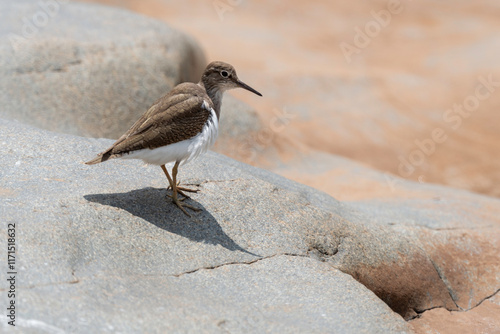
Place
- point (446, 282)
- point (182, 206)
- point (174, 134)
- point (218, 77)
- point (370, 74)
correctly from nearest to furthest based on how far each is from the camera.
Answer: point (174, 134) < point (182, 206) < point (218, 77) < point (446, 282) < point (370, 74)

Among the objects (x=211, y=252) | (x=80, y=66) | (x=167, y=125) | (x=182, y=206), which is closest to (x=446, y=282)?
(x=211, y=252)

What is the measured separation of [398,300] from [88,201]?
147 inches

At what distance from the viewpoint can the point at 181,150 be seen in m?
5.97

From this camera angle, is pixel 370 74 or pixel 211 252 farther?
pixel 370 74

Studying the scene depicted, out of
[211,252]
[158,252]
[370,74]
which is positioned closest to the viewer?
[158,252]

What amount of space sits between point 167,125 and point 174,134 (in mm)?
122

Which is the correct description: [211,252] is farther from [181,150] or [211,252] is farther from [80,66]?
[80,66]

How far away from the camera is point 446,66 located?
59.0 ft

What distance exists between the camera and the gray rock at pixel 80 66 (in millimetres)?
10141

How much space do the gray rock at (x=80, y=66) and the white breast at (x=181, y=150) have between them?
15.1ft

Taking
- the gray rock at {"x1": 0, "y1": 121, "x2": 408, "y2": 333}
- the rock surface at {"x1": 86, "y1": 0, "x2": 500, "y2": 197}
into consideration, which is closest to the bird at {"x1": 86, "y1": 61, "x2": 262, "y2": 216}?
the gray rock at {"x1": 0, "y1": 121, "x2": 408, "y2": 333}

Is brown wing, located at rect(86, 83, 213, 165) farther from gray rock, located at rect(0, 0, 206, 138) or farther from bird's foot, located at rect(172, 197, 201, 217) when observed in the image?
gray rock, located at rect(0, 0, 206, 138)

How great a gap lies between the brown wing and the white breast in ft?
0.14

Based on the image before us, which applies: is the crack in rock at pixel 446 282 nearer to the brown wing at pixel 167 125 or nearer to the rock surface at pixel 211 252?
the rock surface at pixel 211 252
